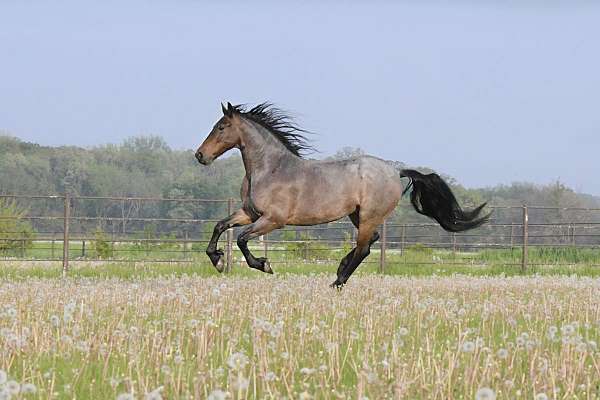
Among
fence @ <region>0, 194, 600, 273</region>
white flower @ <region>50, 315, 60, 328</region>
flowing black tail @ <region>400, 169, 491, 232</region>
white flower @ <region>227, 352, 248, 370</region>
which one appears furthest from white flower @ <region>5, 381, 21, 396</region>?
fence @ <region>0, 194, 600, 273</region>

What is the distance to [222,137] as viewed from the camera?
11.8 m

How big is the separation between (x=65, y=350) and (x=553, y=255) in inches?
939

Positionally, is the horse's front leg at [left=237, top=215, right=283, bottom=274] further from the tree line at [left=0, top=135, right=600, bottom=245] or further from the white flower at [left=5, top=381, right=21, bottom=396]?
the tree line at [left=0, top=135, right=600, bottom=245]

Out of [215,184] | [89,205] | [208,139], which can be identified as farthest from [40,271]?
[215,184]

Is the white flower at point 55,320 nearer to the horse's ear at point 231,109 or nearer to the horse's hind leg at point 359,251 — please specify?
the horse's ear at point 231,109

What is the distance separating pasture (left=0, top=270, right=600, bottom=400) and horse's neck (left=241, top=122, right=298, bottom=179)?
5.18 feet

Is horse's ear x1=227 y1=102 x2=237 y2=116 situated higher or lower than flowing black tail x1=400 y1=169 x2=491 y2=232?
higher

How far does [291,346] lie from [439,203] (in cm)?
774

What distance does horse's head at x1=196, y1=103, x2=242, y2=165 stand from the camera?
11.8 meters

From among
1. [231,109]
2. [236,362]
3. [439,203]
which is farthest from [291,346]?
[439,203]

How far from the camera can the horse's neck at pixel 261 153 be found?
1175cm

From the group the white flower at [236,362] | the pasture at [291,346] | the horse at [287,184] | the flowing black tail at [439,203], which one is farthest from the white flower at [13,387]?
the flowing black tail at [439,203]

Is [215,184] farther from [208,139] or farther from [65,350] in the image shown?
[65,350]

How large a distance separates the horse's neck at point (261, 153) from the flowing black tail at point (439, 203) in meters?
1.99
